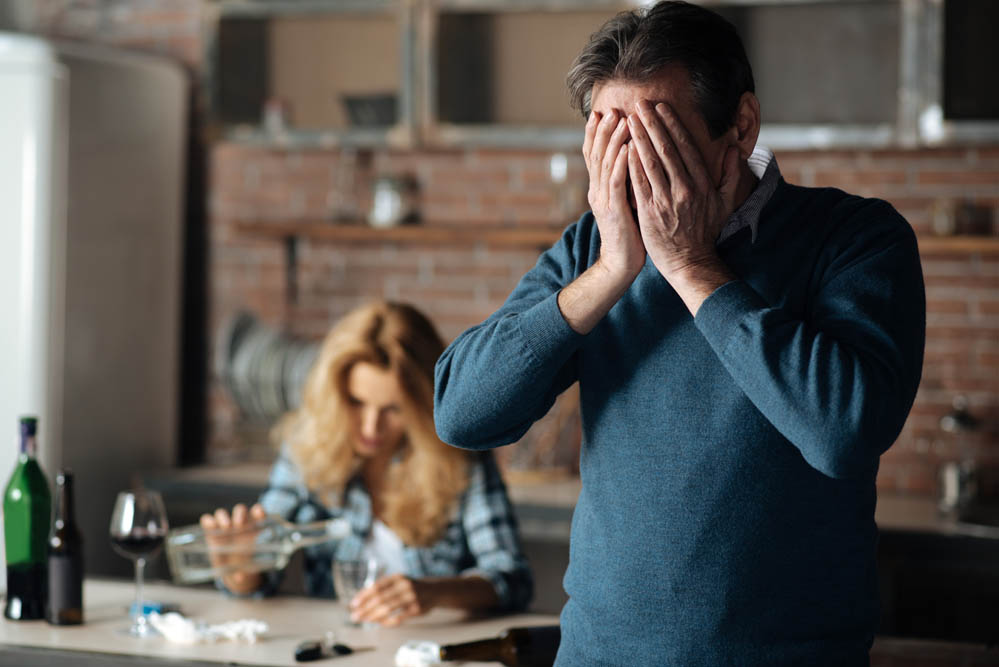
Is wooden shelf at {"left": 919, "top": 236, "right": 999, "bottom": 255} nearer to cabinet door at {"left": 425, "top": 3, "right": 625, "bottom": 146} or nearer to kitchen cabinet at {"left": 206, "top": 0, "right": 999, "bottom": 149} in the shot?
kitchen cabinet at {"left": 206, "top": 0, "right": 999, "bottom": 149}

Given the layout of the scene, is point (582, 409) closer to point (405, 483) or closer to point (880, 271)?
point (880, 271)

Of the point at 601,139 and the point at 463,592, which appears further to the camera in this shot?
the point at 463,592

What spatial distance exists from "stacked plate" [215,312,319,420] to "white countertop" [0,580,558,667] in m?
1.57

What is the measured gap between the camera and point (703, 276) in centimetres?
126

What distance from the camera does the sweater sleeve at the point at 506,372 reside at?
4.30ft

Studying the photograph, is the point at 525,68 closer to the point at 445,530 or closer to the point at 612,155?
the point at 445,530

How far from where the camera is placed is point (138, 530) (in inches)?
75.0

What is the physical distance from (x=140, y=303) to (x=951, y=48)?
94.6 inches

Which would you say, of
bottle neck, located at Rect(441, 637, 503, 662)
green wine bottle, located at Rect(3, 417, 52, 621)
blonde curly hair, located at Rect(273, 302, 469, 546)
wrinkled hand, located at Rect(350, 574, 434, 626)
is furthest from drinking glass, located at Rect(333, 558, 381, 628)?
green wine bottle, located at Rect(3, 417, 52, 621)

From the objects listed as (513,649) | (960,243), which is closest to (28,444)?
(513,649)

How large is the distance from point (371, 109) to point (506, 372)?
2.53 m

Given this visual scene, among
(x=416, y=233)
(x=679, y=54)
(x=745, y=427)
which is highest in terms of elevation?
(x=679, y=54)

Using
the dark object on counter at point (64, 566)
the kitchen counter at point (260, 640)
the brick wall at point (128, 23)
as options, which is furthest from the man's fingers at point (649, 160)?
the brick wall at point (128, 23)

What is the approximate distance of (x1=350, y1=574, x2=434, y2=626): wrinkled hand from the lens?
1899mm
